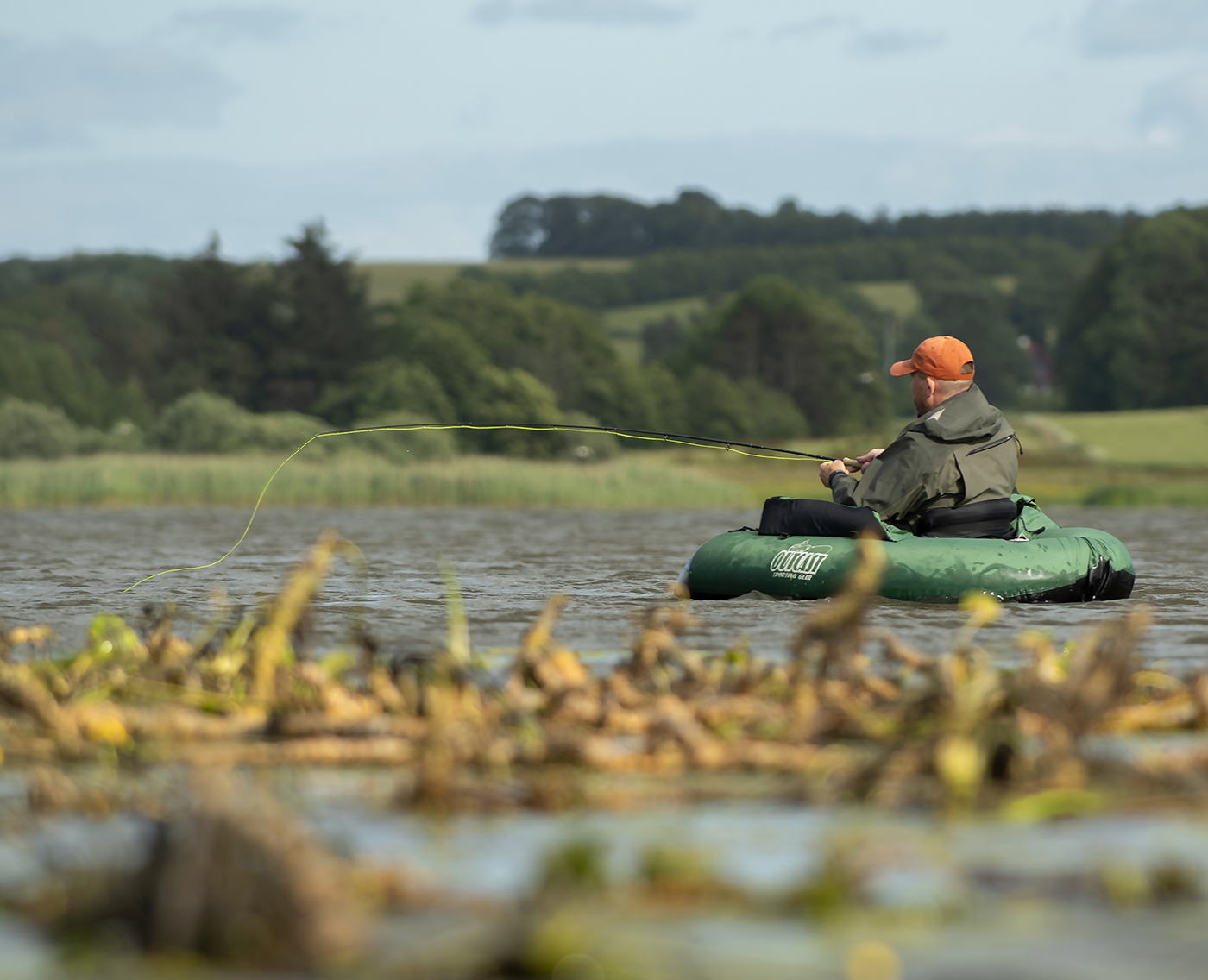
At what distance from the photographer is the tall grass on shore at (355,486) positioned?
29234 mm

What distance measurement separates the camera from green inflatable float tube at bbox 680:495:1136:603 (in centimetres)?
1062

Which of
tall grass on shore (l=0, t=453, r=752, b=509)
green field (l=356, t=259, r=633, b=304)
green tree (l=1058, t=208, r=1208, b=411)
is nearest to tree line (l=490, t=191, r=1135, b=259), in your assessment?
green field (l=356, t=259, r=633, b=304)

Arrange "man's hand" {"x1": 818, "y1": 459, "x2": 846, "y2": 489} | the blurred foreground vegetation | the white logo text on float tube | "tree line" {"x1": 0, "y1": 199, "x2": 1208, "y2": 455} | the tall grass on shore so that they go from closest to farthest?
the blurred foreground vegetation, the white logo text on float tube, "man's hand" {"x1": 818, "y1": 459, "x2": 846, "y2": 489}, the tall grass on shore, "tree line" {"x1": 0, "y1": 199, "x2": 1208, "y2": 455}

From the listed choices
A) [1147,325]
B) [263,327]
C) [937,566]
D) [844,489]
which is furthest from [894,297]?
[937,566]

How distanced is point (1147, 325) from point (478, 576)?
69.6 metres

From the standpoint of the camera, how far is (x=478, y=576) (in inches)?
547

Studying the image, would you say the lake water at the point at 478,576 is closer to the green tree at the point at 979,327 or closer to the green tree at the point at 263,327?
the green tree at the point at 263,327

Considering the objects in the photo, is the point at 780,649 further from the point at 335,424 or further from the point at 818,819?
the point at 335,424

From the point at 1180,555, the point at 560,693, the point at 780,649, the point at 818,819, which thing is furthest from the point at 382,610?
the point at 1180,555

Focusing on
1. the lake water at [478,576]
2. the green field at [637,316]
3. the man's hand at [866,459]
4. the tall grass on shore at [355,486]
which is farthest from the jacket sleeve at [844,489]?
the green field at [637,316]

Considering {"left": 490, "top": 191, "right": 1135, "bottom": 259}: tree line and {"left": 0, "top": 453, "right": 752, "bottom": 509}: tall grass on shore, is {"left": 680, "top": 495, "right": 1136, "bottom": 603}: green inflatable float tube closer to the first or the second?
{"left": 0, "top": 453, "right": 752, "bottom": 509}: tall grass on shore

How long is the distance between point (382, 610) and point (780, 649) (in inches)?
125

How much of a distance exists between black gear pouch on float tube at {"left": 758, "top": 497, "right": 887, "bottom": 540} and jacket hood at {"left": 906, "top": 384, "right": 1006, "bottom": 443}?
25.7 inches

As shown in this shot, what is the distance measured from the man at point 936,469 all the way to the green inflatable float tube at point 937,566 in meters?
0.16
